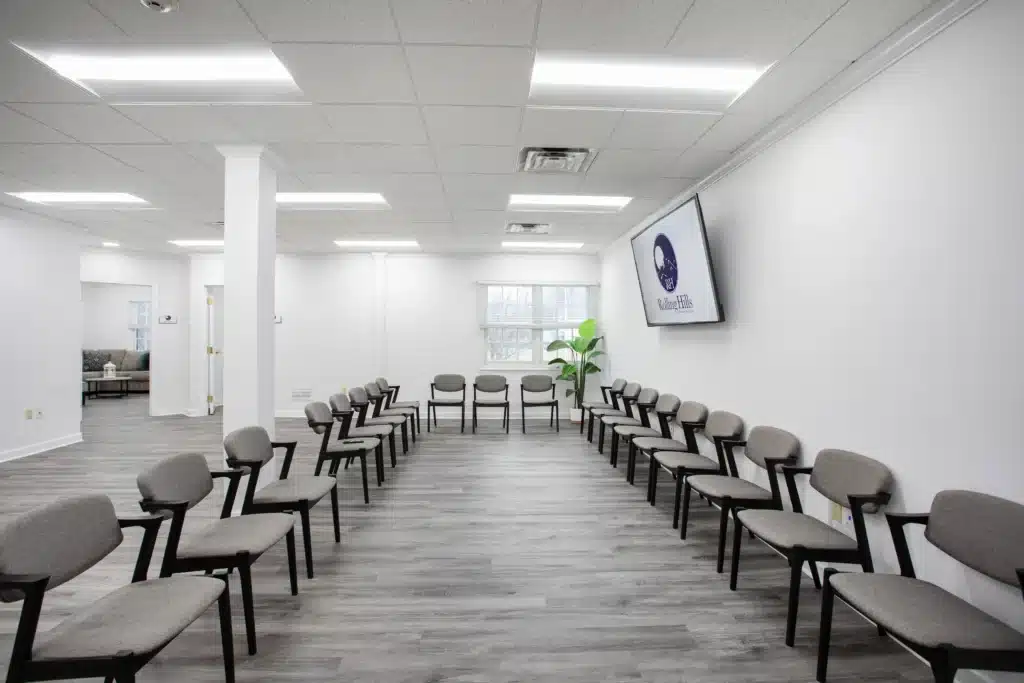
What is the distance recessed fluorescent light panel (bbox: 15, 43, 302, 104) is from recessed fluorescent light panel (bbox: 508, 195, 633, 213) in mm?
2747

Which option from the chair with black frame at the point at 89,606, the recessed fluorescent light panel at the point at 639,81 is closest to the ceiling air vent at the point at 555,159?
the recessed fluorescent light panel at the point at 639,81

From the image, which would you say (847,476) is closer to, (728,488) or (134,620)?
(728,488)

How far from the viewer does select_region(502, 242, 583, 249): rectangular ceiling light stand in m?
7.83

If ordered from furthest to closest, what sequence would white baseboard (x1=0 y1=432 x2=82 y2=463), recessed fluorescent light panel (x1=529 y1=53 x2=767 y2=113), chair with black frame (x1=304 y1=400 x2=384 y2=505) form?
white baseboard (x1=0 y1=432 x2=82 y2=463) < chair with black frame (x1=304 y1=400 x2=384 y2=505) < recessed fluorescent light panel (x1=529 y1=53 x2=767 y2=113)

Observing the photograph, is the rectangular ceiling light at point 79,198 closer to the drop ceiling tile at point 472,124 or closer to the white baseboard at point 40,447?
A: the white baseboard at point 40,447

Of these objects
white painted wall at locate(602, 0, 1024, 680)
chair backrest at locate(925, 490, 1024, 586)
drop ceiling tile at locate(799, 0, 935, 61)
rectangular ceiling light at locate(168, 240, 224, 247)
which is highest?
rectangular ceiling light at locate(168, 240, 224, 247)

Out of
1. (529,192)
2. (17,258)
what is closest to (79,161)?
(17,258)

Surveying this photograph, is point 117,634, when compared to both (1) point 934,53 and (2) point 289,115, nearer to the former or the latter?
(2) point 289,115

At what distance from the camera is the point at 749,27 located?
7.82 feet

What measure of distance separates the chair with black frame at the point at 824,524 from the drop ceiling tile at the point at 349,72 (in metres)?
3.06

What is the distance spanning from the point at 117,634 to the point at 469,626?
142 centimetres

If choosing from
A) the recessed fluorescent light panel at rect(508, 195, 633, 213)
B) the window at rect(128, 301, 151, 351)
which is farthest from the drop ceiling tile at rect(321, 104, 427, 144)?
the window at rect(128, 301, 151, 351)

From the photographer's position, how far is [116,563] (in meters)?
3.10

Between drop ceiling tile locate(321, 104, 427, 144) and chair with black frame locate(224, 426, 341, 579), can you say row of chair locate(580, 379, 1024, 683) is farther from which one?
drop ceiling tile locate(321, 104, 427, 144)
